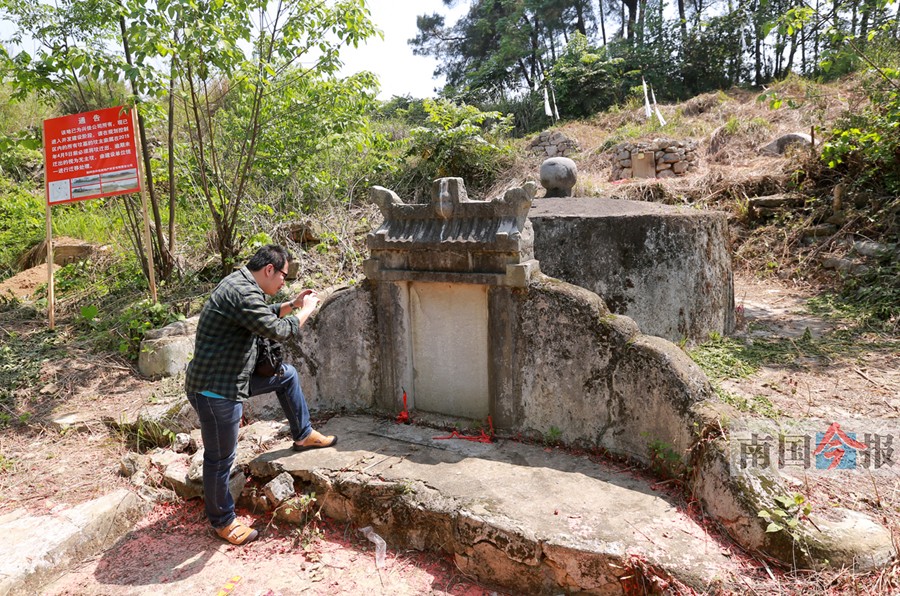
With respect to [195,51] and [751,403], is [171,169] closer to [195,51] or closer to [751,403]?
[195,51]

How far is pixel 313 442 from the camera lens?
13.1 feet

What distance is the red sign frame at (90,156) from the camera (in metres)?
6.10

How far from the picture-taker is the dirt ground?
3.14 metres

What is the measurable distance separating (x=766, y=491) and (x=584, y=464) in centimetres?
110

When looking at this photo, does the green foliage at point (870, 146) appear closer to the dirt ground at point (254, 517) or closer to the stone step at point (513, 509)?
the dirt ground at point (254, 517)

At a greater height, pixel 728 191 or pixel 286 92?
pixel 286 92

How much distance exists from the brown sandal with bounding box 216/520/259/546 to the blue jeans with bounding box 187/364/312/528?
0.11 feet

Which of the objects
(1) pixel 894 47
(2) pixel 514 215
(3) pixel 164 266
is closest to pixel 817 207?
(1) pixel 894 47

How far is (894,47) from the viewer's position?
11430 millimetres

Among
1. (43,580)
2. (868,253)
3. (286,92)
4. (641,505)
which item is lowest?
(43,580)

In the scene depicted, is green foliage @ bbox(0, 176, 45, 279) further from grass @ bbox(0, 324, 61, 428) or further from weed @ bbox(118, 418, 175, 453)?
weed @ bbox(118, 418, 175, 453)

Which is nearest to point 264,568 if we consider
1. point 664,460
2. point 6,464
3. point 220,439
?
point 220,439

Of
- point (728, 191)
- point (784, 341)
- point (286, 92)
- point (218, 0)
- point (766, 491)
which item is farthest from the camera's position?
point (728, 191)

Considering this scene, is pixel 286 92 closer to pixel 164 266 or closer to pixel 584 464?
pixel 164 266
